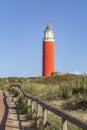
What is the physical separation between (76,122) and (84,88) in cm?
1440

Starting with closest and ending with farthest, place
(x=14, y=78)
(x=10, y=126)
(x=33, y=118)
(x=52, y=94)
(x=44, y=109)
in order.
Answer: (x=44, y=109) → (x=10, y=126) → (x=33, y=118) → (x=52, y=94) → (x=14, y=78)

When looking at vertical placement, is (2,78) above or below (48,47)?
below

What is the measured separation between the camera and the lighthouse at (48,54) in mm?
69500

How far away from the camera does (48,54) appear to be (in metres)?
70.5

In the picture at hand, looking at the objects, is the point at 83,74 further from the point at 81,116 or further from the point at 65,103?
the point at 81,116

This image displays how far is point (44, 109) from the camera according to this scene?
13.5m

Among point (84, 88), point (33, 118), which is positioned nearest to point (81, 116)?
point (33, 118)

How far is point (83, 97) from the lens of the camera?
70.5 ft

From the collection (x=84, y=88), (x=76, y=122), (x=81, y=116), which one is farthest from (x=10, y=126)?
(x=84, y=88)

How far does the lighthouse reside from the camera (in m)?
69.5

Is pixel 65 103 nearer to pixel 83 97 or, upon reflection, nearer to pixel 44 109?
pixel 83 97

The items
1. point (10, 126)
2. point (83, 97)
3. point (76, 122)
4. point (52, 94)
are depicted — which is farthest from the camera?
point (52, 94)

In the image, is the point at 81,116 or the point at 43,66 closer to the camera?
the point at 81,116

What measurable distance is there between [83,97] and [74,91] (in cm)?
270
